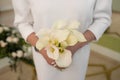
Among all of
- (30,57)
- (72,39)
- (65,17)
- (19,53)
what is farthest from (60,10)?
(30,57)

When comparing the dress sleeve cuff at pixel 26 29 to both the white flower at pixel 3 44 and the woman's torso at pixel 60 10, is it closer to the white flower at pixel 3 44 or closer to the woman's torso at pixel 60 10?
the woman's torso at pixel 60 10

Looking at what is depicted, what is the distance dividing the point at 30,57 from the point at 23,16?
891 millimetres

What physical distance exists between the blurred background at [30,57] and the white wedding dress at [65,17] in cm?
66

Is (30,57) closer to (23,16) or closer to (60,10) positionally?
(23,16)

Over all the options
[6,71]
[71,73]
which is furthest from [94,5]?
[6,71]

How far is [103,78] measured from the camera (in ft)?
7.38

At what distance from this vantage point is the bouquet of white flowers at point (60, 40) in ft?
2.66

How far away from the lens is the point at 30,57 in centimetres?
186

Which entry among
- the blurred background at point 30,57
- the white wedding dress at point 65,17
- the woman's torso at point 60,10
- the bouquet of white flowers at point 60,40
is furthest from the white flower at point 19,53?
the bouquet of white flowers at point 60,40

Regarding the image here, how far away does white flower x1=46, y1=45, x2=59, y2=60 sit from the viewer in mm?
812

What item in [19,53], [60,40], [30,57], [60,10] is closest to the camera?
[60,40]

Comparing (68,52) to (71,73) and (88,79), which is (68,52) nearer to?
(71,73)

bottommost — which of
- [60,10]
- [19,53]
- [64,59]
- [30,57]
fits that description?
[30,57]

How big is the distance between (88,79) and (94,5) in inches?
53.9
